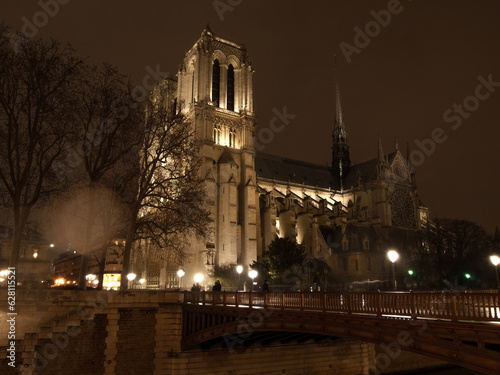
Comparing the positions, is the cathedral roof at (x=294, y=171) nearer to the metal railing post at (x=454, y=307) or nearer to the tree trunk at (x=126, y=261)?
the tree trunk at (x=126, y=261)

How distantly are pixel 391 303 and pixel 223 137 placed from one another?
162ft

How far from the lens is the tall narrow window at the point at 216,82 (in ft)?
205

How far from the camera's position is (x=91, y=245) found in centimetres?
2533

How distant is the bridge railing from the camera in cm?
993

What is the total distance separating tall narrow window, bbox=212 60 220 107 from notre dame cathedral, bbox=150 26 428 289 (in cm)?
15

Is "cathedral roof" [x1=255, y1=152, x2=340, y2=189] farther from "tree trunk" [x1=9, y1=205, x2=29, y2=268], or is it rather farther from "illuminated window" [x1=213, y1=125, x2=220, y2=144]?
"tree trunk" [x1=9, y1=205, x2=29, y2=268]

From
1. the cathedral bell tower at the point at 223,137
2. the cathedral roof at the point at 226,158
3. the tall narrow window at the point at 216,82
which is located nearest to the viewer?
the cathedral bell tower at the point at 223,137

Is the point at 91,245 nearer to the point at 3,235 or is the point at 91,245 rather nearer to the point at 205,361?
the point at 205,361

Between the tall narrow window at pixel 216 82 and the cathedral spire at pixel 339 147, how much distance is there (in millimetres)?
35523

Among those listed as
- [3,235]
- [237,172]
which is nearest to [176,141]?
[237,172]

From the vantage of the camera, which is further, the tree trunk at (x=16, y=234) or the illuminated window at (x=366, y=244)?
the illuminated window at (x=366, y=244)

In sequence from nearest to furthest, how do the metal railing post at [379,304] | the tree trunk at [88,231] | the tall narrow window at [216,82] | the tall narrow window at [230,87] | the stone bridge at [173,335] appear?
the metal railing post at [379,304]
the stone bridge at [173,335]
the tree trunk at [88,231]
the tall narrow window at [216,82]
the tall narrow window at [230,87]

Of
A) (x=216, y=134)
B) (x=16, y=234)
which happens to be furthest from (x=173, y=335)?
(x=216, y=134)

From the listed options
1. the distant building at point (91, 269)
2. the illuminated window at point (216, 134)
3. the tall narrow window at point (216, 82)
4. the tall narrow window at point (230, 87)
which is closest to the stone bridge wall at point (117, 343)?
the distant building at point (91, 269)
